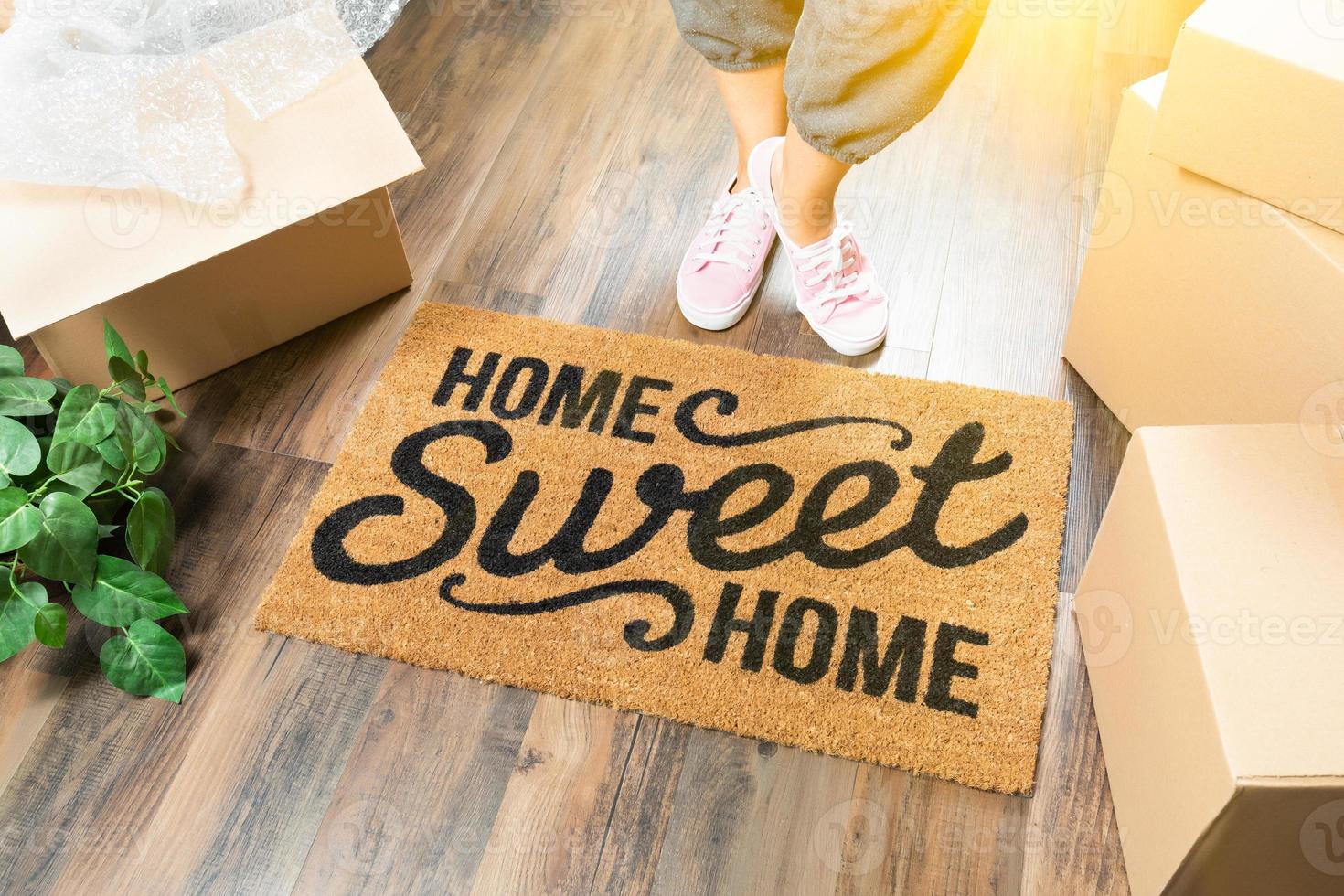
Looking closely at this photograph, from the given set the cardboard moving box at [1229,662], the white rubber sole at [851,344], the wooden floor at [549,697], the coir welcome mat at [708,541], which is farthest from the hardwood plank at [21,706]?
the cardboard moving box at [1229,662]

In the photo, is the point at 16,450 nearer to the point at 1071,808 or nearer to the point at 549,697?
the point at 549,697

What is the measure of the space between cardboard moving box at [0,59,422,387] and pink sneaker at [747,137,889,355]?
46 centimetres

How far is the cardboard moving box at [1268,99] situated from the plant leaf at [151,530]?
3.41 feet

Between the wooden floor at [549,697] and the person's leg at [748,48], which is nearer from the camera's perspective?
the wooden floor at [549,697]

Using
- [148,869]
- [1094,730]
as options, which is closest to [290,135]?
[148,869]

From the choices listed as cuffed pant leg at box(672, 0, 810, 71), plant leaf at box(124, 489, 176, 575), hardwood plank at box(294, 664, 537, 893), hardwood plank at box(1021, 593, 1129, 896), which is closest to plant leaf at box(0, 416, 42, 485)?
plant leaf at box(124, 489, 176, 575)

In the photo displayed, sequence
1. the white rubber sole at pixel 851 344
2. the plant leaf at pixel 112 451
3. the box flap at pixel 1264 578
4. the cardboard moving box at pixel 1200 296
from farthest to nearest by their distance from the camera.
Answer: the white rubber sole at pixel 851 344 → the plant leaf at pixel 112 451 → the cardboard moving box at pixel 1200 296 → the box flap at pixel 1264 578

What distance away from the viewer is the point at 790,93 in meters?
1.06

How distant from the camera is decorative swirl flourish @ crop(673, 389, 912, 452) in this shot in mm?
1203

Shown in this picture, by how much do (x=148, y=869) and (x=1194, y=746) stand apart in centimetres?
90

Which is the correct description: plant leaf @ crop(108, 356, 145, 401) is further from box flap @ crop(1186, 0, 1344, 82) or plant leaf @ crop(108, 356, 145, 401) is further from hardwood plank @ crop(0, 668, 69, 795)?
box flap @ crop(1186, 0, 1344, 82)

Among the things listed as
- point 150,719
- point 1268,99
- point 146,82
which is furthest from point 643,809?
point 146,82

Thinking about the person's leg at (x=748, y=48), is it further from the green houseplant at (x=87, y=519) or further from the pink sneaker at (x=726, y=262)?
the green houseplant at (x=87, y=519)

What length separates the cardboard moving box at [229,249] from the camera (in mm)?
1059
